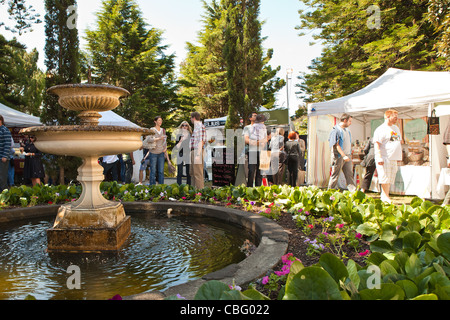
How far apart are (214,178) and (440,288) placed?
8570 millimetres

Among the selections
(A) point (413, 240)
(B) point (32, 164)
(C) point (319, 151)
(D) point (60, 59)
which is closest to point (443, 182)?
(C) point (319, 151)

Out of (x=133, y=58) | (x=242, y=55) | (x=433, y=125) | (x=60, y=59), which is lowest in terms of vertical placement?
(x=433, y=125)

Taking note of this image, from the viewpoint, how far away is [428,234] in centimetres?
225

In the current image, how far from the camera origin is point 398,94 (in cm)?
740

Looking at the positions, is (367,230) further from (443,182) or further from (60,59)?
(60,59)

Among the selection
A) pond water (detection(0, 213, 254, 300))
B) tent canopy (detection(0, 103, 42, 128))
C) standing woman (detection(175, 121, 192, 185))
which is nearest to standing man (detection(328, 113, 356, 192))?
standing woman (detection(175, 121, 192, 185))

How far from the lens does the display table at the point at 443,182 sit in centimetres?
646

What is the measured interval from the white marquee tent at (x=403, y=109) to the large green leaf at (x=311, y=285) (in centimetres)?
713

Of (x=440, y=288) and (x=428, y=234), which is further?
(x=428, y=234)

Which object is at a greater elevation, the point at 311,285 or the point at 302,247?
the point at 311,285

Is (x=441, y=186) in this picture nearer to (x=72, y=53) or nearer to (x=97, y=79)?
(x=72, y=53)

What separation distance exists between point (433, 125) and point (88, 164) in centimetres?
740

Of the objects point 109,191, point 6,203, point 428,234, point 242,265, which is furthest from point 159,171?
point 428,234
